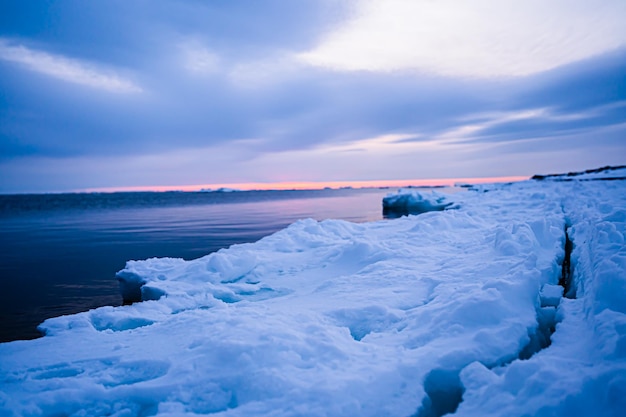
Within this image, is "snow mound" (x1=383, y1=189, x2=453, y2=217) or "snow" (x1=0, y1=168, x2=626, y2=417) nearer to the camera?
"snow" (x1=0, y1=168, x2=626, y2=417)

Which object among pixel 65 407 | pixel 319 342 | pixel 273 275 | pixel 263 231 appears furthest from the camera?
pixel 263 231

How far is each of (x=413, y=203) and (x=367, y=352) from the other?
2797 centimetres

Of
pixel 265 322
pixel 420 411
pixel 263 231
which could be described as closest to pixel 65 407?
pixel 265 322

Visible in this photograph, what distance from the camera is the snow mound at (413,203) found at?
27.3m

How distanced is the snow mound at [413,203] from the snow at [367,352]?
73.4 feet

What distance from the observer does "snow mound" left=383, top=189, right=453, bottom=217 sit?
2733cm

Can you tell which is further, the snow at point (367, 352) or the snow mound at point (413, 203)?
the snow mound at point (413, 203)

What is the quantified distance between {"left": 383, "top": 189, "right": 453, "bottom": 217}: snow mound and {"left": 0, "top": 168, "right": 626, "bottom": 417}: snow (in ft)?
73.4

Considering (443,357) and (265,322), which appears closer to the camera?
(443,357)

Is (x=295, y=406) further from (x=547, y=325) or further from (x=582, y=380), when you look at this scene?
(x=547, y=325)

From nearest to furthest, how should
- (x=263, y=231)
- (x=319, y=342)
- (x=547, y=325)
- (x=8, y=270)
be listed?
(x=319, y=342) < (x=547, y=325) < (x=8, y=270) < (x=263, y=231)

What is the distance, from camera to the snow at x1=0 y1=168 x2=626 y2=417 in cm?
231

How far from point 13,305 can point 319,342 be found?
7.54m

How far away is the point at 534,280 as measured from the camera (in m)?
3.61
